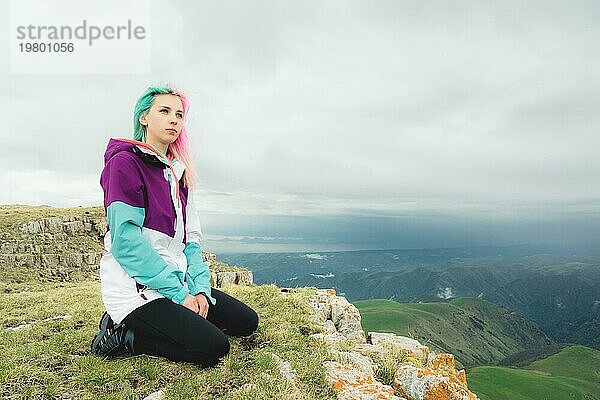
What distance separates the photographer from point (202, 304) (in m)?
7.68

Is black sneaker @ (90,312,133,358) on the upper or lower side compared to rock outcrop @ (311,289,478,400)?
upper

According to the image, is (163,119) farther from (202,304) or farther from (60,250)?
(60,250)

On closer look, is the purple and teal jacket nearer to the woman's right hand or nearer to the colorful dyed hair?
the woman's right hand

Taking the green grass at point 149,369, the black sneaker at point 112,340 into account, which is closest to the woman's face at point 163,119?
the black sneaker at point 112,340

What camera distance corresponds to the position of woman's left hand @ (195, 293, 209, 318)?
25.1ft

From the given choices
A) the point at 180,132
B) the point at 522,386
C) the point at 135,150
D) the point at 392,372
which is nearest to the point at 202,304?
the point at 135,150

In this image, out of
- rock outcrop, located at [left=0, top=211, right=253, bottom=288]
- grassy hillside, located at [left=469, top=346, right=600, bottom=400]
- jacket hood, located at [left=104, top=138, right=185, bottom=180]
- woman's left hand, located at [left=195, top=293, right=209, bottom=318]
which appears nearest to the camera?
jacket hood, located at [left=104, top=138, right=185, bottom=180]

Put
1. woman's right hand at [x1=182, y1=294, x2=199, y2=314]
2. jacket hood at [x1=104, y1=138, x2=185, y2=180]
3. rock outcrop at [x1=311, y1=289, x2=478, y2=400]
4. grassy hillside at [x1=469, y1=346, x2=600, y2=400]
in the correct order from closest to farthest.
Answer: rock outcrop at [x1=311, y1=289, x2=478, y2=400] → jacket hood at [x1=104, y1=138, x2=185, y2=180] → woman's right hand at [x1=182, y1=294, x2=199, y2=314] → grassy hillside at [x1=469, y1=346, x2=600, y2=400]

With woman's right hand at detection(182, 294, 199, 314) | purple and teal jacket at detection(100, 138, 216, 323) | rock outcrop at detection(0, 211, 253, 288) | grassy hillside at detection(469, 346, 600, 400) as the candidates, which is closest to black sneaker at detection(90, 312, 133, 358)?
purple and teal jacket at detection(100, 138, 216, 323)

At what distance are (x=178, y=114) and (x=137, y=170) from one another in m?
1.31

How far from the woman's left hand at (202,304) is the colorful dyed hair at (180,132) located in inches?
80.4

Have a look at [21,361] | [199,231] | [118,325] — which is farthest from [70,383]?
[199,231]

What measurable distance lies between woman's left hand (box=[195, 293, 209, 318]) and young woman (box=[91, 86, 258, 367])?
0.02 meters

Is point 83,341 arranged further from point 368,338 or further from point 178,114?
point 368,338
